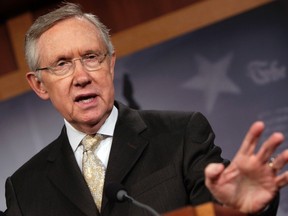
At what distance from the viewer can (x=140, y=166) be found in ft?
6.84

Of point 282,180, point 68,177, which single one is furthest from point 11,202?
point 282,180

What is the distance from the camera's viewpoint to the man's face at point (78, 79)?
2.14 meters

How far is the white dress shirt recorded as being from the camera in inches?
85.5

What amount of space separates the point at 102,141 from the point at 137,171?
0.18 metres

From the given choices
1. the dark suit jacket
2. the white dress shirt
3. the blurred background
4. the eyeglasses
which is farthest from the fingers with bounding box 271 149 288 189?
the blurred background

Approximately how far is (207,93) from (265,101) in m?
0.27

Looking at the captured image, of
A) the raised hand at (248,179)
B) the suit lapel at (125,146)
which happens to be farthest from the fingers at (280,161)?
the suit lapel at (125,146)

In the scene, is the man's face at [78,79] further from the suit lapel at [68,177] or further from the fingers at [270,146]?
the fingers at [270,146]

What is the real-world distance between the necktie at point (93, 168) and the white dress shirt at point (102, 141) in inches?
0.7

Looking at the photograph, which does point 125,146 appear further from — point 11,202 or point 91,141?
point 11,202

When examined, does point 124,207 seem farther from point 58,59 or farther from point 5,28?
point 5,28

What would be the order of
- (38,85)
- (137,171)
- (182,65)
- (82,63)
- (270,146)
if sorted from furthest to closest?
(182,65)
(38,85)
(82,63)
(137,171)
(270,146)

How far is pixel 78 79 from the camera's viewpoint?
2.15 meters

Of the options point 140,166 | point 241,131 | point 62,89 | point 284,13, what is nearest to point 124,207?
point 140,166
